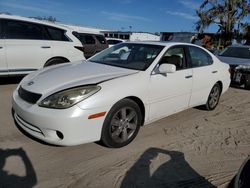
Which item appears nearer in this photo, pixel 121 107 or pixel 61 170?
pixel 61 170

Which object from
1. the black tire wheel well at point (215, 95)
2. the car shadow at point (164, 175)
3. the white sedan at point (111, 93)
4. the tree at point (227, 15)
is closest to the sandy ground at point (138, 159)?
the car shadow at point (164, 175)

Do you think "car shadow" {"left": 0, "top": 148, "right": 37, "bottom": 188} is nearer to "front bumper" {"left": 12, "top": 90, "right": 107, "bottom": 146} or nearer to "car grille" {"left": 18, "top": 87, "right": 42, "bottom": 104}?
→ "front bumper" {"left": 12, "top": 90, "right": 107, "bottom": 146}

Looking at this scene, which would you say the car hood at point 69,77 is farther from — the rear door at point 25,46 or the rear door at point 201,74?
the rear door at point 25,46

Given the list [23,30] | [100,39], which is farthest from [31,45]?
[100,39]

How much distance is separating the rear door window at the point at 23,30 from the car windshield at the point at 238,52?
703cm

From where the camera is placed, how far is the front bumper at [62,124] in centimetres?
309

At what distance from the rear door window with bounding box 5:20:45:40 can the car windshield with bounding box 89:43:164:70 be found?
2683 mm

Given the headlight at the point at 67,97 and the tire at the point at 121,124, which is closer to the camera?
the headlight at the point at 67,97

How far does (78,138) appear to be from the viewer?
10.5ft

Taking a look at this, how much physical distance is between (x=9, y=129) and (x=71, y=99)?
155 cm

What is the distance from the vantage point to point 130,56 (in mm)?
4625

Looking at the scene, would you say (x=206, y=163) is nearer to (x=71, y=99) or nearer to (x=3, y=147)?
(x=71, y=99)

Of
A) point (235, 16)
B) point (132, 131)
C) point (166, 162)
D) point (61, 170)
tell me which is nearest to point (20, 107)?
point (61, 170)

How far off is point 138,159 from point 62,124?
1102 millimetres
